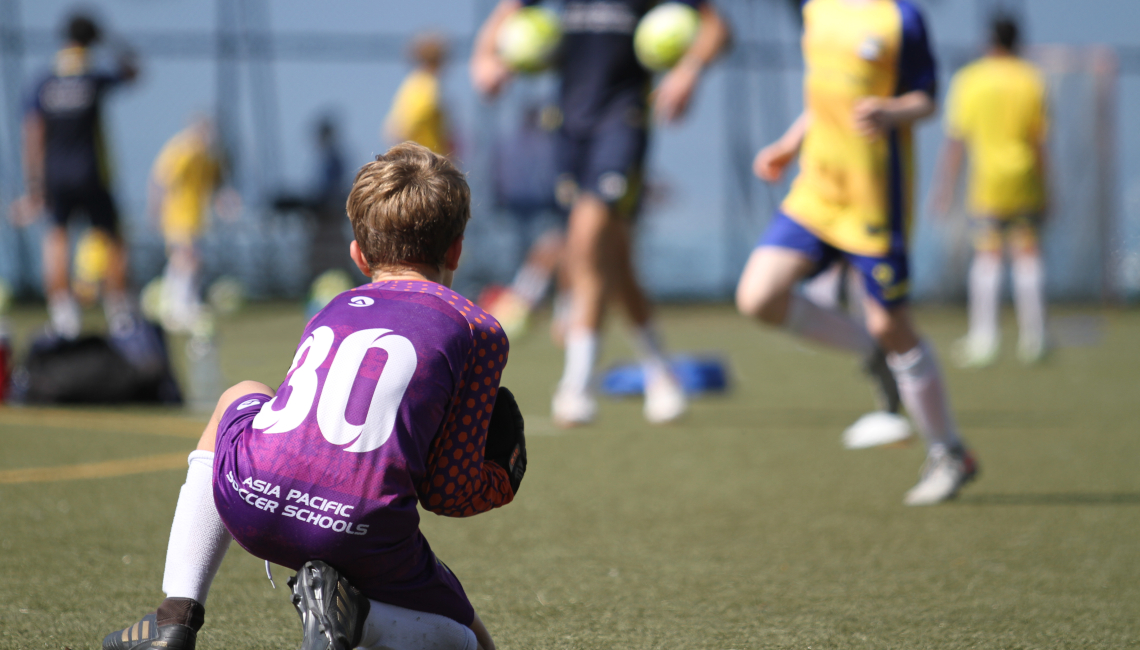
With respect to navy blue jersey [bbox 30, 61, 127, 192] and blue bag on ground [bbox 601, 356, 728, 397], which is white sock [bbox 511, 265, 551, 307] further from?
blue bag on ground [bbox 601, 356, 728, 397]

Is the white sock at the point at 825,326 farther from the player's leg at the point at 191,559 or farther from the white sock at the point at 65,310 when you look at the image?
the white sock at the point at 65,310

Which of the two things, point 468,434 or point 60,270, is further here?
point 60,270

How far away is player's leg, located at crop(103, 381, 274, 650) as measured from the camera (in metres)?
1.96

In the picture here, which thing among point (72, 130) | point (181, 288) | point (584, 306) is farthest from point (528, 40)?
point (181, 288)

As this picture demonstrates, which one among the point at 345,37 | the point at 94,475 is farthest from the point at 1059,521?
the point at 345,37

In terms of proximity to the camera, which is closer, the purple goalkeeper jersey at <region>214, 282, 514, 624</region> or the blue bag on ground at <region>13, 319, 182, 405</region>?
the purple goalkeeper jersey at <region>214, 282, 514, 624</region>

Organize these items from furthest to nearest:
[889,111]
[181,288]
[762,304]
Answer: [181,288] → [762,304] → [889,111]

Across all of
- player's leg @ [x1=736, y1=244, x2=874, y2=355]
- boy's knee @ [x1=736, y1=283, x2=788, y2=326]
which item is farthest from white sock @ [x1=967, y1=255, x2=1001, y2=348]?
boy's knee @ [x1=736, y1=283, x2=788, y2=326]

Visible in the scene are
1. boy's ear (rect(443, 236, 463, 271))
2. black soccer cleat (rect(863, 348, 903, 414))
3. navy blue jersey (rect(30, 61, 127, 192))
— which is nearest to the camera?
boy's ear (rect(443, 236, 463, 271))

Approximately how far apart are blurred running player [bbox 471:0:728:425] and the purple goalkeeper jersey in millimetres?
3711

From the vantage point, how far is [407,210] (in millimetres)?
→ 1996

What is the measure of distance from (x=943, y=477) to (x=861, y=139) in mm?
1182

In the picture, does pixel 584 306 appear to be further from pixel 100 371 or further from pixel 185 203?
pixel 185 203

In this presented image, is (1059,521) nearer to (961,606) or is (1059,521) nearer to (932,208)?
(961,606)
